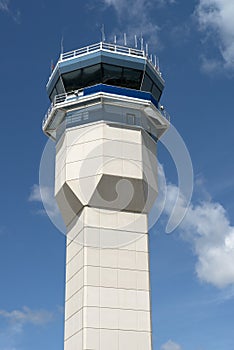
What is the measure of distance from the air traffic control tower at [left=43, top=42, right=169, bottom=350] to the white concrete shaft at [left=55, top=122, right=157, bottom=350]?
0.20 feet

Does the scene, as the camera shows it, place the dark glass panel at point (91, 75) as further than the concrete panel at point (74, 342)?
Yes

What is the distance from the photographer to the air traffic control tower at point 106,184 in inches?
1359

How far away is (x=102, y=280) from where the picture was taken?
35031 mm

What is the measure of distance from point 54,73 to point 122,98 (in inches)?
238

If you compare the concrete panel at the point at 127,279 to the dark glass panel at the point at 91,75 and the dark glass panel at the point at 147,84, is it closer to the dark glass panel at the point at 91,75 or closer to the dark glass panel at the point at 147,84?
the dark glass panel at the point at 147,84

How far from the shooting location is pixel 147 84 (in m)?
40.9

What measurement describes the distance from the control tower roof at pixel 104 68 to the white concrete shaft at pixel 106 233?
3.65 meters

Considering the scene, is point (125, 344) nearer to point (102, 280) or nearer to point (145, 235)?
point (102, 280)

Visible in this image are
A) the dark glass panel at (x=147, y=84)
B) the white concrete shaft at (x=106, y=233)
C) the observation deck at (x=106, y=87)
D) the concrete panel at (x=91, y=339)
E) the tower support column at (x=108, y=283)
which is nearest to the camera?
the concrete panel at (x=91, y=339)

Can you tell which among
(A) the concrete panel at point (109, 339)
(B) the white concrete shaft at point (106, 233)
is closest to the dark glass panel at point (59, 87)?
(B) the white concrete shaft at point (106, 233)

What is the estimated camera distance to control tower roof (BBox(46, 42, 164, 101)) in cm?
3941

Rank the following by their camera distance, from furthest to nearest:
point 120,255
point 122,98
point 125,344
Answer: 1. point 122,98
2. point 120,255
3. point 125,344

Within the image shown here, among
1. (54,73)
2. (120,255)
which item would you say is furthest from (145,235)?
(54,73)

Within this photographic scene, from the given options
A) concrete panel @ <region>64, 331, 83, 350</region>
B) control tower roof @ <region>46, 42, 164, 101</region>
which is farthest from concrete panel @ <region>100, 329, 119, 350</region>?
control tower roof @ <region>46, 42, 164, 101</region>
